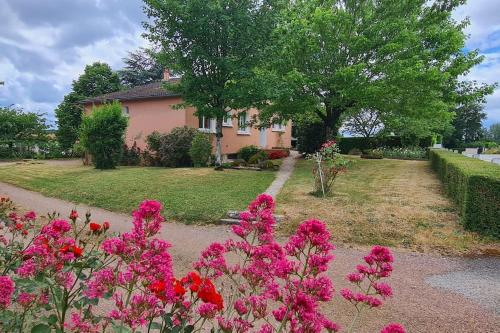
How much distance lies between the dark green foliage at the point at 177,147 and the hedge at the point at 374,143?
1465 centimetres

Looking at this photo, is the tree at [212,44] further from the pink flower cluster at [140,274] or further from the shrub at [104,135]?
the pink flower cluster at [140,274]

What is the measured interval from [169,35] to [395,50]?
9.73m

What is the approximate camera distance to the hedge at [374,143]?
97.5 feet

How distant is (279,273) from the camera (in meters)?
1.85

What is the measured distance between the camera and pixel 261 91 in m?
14.8

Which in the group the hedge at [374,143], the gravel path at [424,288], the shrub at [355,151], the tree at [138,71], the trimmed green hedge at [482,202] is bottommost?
the gravel path at [424,288]

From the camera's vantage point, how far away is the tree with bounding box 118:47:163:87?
44969mm

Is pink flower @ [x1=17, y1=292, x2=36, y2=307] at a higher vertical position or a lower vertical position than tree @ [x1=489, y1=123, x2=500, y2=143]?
lower

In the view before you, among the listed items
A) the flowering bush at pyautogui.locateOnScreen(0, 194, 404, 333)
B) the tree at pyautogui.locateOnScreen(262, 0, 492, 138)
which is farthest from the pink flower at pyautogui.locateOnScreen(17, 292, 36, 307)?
the tree at pyautogui.locateOnScreen(262, 0, 492, 138)

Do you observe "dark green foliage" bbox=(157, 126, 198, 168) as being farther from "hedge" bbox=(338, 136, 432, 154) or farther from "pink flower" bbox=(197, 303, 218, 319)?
"pink flower" bbox=(197, 303, 218, 319)

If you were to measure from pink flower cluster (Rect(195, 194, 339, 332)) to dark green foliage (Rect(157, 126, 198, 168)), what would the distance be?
16995mm

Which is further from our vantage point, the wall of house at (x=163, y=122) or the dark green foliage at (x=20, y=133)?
the dark green foliage at (x=20, y=133)

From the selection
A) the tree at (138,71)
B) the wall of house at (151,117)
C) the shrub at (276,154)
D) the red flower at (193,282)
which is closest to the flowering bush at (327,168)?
the red flower at (193,282)

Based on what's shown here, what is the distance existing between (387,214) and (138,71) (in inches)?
1687
